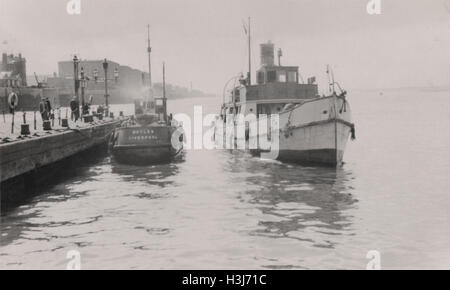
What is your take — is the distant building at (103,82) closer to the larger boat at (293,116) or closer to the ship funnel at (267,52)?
the ship funnel at (267,52)

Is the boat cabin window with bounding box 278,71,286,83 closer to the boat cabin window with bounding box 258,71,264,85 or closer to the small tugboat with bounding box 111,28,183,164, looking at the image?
the boat cabin window with bounding box 258,71,264,85

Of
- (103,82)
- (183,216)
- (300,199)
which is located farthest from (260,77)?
(103,82)

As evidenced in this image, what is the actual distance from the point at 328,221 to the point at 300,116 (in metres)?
9.94

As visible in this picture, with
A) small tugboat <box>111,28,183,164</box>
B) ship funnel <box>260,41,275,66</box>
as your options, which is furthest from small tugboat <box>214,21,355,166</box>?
small tugboat <box>111,28,183,164</box>

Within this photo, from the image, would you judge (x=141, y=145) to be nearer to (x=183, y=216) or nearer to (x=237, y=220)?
(x=183, y=216)

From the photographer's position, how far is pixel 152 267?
368 inches

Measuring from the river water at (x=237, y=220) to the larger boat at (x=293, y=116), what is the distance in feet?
3.05

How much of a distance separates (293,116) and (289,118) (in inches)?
13.8

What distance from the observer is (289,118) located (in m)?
22.7

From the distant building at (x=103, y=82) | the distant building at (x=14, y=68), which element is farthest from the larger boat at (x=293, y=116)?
the distant building at (x=103, y=82)

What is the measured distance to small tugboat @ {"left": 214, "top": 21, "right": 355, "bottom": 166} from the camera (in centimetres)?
2119
